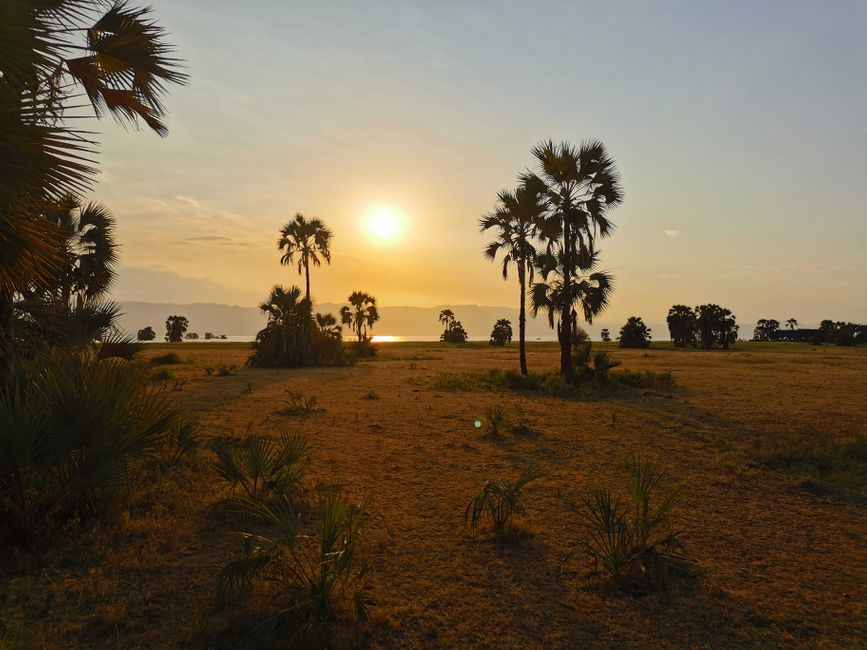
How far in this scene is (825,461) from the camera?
8922 millimetres

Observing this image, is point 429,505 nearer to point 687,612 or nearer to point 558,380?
point 687,612

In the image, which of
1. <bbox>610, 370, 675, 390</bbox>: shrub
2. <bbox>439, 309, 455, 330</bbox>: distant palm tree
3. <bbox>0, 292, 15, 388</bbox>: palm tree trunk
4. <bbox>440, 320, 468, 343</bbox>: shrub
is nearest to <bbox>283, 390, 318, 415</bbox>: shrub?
<bbox>0, 292, 15, 388</bbox>: palm tree trunk

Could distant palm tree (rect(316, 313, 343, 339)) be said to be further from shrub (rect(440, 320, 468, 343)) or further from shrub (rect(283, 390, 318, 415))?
shrub (rect(440, 320, 468, 343))

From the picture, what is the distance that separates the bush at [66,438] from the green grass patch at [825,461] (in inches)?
392

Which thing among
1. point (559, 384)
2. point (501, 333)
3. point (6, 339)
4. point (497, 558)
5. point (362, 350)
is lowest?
point (497, 558)

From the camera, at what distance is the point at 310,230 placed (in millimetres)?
41938

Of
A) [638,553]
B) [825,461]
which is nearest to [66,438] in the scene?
[638,553]

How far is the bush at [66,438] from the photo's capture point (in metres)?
4.53

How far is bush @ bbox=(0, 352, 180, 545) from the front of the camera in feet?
14.9

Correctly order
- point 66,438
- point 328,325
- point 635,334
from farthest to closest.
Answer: point 635,334, point 328,325, point 66,438

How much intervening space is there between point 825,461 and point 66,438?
11.8 m

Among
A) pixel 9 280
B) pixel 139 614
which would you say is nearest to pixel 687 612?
pixel 139 614

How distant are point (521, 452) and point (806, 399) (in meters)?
12.9

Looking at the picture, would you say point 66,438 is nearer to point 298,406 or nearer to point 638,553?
point 638,553
